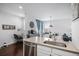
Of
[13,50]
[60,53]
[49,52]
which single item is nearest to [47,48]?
[49,52]

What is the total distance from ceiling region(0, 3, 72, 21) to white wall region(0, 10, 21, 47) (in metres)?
0.08

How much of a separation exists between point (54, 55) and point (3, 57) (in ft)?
3.12

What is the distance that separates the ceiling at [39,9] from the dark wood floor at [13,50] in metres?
0.58

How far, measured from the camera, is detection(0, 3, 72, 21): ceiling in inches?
47.1

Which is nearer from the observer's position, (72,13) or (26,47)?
(72,13)

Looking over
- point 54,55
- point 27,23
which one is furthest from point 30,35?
point 54,55

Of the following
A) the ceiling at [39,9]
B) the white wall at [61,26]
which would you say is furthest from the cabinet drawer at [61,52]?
the ceiling at [39,9]

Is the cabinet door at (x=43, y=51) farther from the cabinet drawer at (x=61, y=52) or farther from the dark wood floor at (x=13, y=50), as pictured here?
the dark wood floor at (x=13, y=50)

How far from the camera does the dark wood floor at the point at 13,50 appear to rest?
4.09ft

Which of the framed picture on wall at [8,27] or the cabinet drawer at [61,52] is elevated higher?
the framed picture on wall at [8,27]

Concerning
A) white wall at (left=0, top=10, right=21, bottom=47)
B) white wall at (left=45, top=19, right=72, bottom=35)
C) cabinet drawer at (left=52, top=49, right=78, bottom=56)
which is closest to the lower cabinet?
cabinet drawer at (left=52, top=49, right=78, bottom=56)

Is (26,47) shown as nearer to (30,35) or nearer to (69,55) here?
(30,35)

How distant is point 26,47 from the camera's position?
4.29 ft

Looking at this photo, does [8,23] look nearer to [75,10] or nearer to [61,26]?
[61,26]
